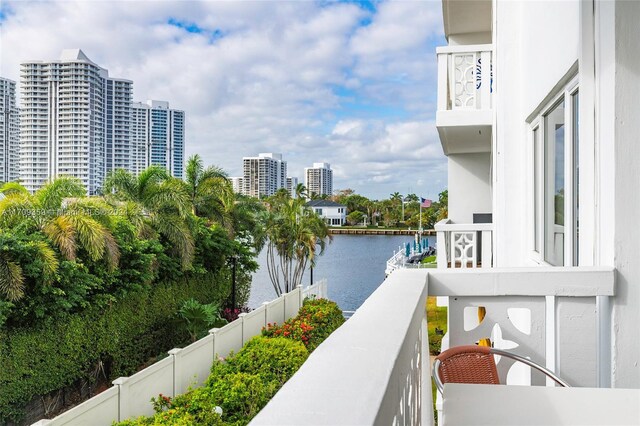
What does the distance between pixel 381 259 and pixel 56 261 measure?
3703 centimetres

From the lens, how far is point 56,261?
455 inches

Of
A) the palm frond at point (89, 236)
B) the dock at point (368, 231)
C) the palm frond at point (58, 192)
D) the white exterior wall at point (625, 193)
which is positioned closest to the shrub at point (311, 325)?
the palm frond at point (89, 236)

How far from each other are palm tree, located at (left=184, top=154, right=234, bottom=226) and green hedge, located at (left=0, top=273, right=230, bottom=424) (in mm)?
4073

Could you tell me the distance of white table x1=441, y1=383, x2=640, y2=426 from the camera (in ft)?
4.23

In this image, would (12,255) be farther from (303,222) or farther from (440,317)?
(303,222)

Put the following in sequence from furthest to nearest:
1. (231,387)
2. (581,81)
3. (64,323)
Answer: (64,323) → (231,387) → (581,81)

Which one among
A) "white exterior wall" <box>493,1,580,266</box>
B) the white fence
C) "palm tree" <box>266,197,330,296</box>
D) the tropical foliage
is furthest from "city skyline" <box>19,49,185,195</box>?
"white exterior wall" <box>493,1,580,266</box>

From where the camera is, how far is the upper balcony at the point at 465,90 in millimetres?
6699

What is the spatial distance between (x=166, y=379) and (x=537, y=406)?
887 centimetres

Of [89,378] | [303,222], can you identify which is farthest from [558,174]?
[303,222]

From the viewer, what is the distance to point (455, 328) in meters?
2.11

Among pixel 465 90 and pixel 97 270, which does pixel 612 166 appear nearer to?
pixel 465 90

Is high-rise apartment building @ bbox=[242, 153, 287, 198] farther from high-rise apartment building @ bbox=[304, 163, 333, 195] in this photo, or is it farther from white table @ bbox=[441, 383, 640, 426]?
white table @ bbox=[441, 383, 640, 426]

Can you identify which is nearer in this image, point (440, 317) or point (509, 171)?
point (509, 171)
